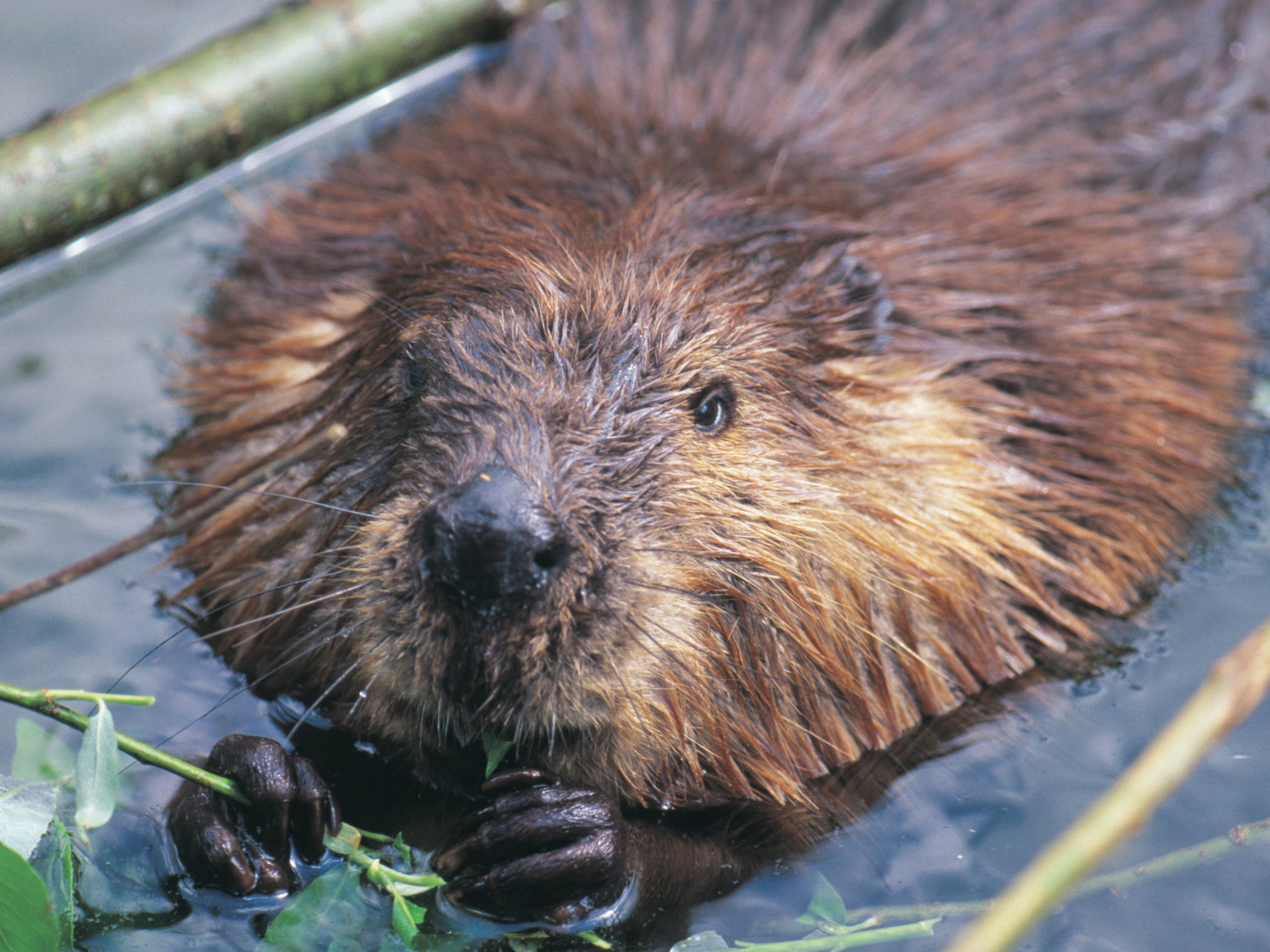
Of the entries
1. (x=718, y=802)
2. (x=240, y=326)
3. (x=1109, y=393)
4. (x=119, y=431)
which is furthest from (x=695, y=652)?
(x=119, y=431)

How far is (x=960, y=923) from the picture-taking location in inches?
90.5

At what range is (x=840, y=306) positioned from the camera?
2.67 metres

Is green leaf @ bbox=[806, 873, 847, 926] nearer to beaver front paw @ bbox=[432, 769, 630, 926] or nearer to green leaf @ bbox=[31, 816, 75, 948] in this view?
beaver front paw @ bbox=[432, 769, 630, 926]

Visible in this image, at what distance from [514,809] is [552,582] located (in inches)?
15.4

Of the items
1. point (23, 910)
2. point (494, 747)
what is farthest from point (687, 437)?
point (23, 910)

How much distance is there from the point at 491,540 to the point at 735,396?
2.16ft

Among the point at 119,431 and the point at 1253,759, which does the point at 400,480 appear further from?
the point at 1253,759

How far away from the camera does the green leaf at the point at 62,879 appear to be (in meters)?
2.07

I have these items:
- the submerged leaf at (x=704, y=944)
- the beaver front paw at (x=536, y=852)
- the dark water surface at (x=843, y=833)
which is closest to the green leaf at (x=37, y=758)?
the dark water surface at (x=843, y=833)

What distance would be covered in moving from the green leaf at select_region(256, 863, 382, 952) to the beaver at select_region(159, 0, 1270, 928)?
0.47 feet

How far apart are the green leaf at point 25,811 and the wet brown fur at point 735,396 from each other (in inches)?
17.0

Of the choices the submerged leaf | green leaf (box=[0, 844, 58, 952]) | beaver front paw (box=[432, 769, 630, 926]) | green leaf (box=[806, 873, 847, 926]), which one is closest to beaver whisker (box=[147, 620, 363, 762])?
beaver front paw (box=[432, 769, 630, 926])

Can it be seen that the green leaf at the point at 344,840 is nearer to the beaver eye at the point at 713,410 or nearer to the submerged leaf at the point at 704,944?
the submerged leaf at the point at 704,944

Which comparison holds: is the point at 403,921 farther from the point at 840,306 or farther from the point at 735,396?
the point at 840,306
